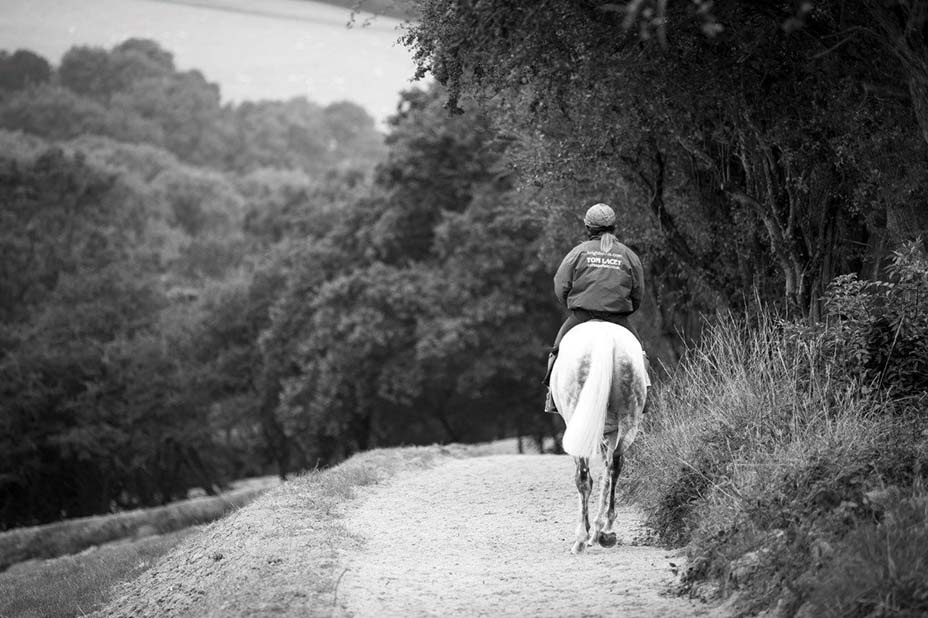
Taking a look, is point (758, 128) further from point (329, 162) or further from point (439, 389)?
point (329, 162)

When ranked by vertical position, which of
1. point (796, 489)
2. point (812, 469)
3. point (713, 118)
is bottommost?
point (796, 489)

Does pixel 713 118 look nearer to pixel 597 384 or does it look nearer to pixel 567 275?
pixel 567 275

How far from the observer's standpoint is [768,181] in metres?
14.0

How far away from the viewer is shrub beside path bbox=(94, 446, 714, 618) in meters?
7.69

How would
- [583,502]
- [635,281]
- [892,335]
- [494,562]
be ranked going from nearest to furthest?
[494,562] < [892,335] < [583,502] < [635,281]

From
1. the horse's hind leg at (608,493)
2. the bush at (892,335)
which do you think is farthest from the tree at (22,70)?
the bush at (892,335)

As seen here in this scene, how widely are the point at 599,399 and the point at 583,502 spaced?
37.0 inches

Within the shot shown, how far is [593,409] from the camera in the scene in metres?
9.64

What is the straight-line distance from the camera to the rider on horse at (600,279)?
9930 millimetres

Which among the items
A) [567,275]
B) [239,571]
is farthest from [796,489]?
[239,571]

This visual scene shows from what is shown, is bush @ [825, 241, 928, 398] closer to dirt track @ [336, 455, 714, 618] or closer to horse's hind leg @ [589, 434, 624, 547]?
horse's hind leg @ [589, 434, 624, 547]

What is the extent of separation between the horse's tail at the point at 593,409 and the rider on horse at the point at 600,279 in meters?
0.37

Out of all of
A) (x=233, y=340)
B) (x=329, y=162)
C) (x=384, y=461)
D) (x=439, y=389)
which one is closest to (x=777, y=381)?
(x=384, y=461)

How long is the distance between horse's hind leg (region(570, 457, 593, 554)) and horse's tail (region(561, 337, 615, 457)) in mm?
213
